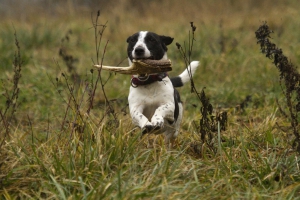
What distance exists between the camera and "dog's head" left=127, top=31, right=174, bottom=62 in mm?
4395

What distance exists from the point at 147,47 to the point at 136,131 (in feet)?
2.27

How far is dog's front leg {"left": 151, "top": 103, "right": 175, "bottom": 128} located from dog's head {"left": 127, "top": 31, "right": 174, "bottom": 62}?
39 centimetres

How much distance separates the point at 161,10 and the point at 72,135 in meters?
9.72

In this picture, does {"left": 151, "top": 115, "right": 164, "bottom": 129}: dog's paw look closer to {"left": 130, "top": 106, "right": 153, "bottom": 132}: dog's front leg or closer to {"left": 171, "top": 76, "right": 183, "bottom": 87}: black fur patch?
{"left": 130, "top": 106, "right": 153, "bottom": 132}: dog's front leg

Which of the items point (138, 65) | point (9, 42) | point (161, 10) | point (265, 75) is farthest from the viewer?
point (161, 10)

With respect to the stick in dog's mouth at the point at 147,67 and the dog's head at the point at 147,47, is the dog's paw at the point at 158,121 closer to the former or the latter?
the stick in dog's mouth at the point at 147,67

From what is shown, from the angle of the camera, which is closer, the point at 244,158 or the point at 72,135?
the point at 244,158

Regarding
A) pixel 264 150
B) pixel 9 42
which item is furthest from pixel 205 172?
pixel 9 42

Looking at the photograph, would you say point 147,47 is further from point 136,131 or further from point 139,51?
point 136,131

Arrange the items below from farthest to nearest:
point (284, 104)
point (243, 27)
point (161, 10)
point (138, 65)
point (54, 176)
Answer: point (161, 10)
point (243, 27)
point (284, 104)
point (138, 65)
point (54, 176)

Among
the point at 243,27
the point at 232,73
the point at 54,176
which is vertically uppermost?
the point at 243,27

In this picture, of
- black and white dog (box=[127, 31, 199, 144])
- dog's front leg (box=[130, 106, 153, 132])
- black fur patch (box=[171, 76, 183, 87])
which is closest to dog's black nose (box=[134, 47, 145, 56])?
black and white dog (box=[127, 31, 199, 144])

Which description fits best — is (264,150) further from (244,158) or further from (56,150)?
(56,150)

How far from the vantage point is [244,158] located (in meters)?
4.01
